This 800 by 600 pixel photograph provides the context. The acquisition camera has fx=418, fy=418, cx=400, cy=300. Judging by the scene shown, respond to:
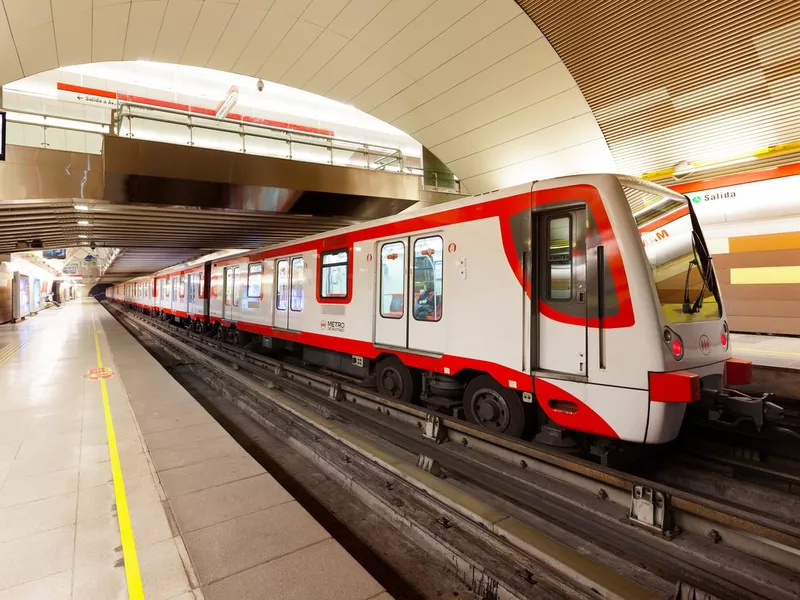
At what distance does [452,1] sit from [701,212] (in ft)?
26.1

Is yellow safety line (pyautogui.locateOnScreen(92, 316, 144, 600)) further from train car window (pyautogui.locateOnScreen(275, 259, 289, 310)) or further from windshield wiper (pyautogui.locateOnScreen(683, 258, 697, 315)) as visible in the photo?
windshield wiper (pyautogui.locateOnScreen(683, 258, 697, 315))

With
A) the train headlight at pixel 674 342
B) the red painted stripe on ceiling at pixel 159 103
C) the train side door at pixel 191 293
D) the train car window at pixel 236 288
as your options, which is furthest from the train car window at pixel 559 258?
the train side door at pixel 191 293

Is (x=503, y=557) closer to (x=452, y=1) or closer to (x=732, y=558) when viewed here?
(x=732, y=558)

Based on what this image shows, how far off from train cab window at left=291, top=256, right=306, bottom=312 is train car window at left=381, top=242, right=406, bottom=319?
115 inches

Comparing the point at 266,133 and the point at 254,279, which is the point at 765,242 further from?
the point at 266,133

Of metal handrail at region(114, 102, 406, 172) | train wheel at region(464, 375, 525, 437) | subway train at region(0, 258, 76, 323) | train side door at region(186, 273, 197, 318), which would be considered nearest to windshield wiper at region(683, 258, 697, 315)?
train wheel at region(464, 375, 525, 437)

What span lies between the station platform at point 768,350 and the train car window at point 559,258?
4984 mm

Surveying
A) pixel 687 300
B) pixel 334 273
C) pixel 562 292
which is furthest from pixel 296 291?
pixel 687 300

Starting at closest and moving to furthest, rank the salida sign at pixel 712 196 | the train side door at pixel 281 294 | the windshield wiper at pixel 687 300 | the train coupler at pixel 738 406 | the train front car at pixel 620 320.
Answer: the train front car at pixel 620 320
the train coupler at pixel 738 406
the windshield wiper at pixel 687 300
the train side door at pixel 281 294
the salida sign at pixel 712 196

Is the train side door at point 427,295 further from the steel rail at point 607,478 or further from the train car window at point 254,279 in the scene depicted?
the train car window at point 254,279

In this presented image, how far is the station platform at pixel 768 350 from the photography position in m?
6.91

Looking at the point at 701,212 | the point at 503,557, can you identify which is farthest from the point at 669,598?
the point at 701,212

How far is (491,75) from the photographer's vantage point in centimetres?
1105

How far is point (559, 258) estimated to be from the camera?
409 cm
